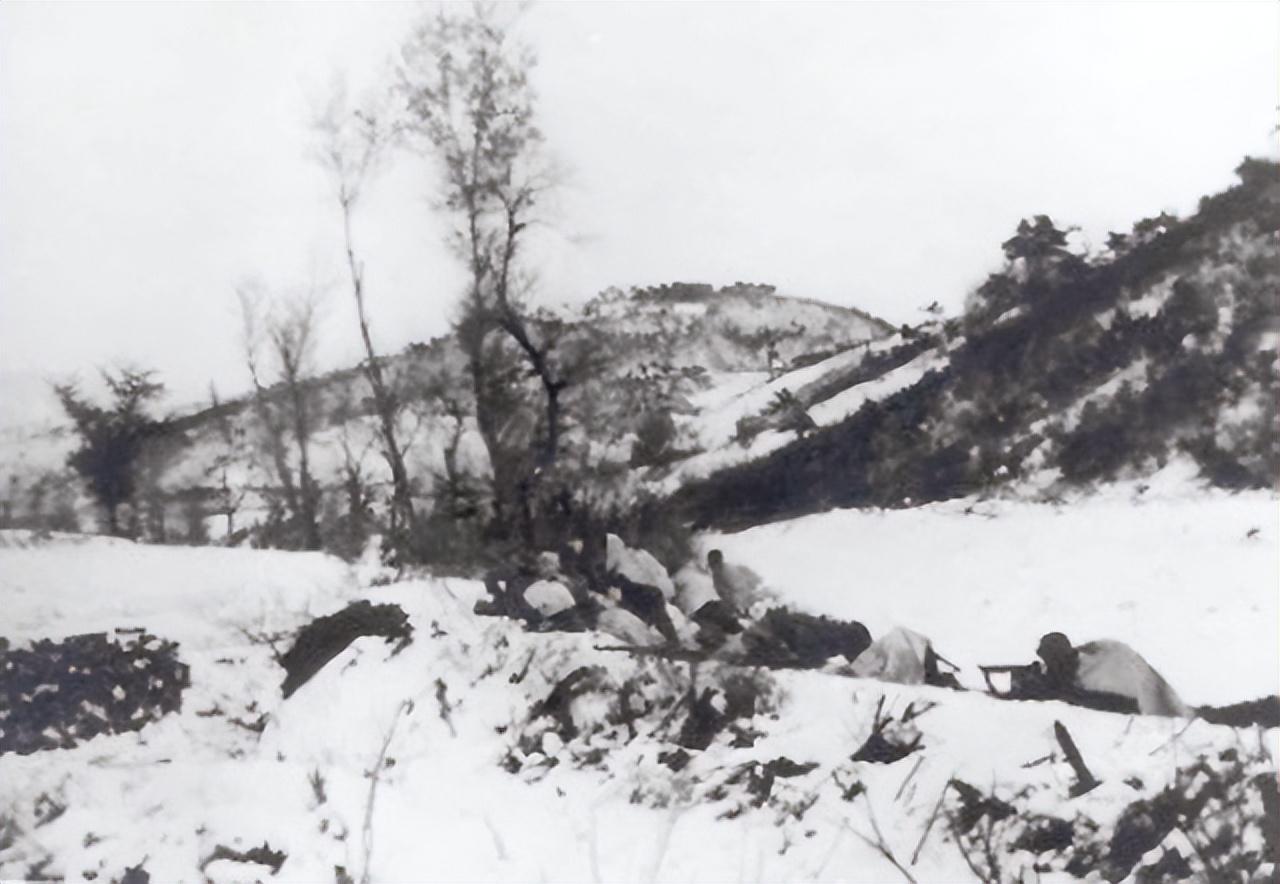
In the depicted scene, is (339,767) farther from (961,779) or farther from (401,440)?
(961,779)

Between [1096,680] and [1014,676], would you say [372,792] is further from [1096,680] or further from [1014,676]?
[1096,680]

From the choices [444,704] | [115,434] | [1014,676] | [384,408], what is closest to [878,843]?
[1014,676]

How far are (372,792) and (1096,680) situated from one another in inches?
118

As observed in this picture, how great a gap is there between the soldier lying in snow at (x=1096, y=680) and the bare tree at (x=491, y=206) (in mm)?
2370

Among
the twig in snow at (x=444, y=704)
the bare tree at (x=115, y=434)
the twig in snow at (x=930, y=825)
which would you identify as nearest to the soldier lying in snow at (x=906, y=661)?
the twig in snow at (x=930, y=825)

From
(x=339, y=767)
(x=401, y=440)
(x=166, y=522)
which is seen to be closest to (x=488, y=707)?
(x=339, y=767)

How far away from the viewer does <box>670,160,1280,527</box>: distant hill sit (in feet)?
13.6

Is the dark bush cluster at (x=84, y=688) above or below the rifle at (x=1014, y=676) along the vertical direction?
above

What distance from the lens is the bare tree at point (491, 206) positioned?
491cm

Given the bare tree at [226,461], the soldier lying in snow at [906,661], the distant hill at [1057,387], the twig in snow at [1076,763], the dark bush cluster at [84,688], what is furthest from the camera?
the bare tree at [226,461]

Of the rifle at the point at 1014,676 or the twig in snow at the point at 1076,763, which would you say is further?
the rifle at the point at 1014,676

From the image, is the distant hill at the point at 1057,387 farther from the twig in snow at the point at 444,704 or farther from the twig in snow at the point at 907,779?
the twig in snow at the point at 444,704

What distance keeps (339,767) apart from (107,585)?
1.45 metres

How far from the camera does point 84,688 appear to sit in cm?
484
